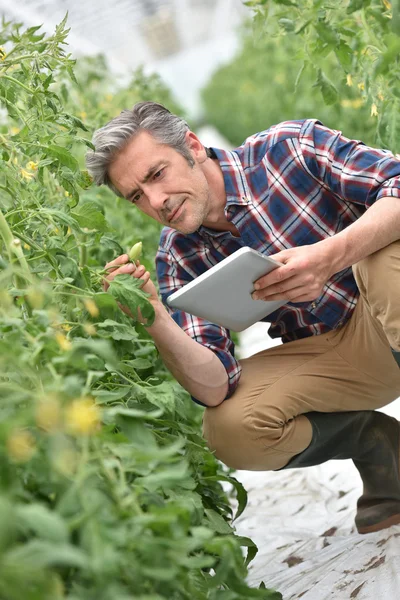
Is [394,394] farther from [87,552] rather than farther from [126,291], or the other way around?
[87,552]

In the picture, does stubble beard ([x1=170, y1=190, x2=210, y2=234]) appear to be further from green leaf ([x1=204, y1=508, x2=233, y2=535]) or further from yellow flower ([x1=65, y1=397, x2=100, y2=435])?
yellow flower ([x1=65, y1=397, x2=100, y2=435])

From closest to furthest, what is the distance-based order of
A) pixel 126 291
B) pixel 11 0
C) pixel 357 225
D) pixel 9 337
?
Answer: 1. pixel 9 337
2. pixel 126 291
3. pixel 357 225
4. pixel 11 0

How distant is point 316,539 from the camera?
6.70 feet

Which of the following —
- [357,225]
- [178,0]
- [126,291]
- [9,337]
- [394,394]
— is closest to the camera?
[9,337]

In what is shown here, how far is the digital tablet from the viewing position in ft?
5.29

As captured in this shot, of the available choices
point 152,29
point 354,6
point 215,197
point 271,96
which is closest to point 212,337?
point 215,197

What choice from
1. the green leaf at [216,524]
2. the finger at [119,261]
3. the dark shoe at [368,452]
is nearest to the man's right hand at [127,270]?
the finger at [119,261]

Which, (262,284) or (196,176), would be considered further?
(196,176)

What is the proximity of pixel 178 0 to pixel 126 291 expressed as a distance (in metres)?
11.5

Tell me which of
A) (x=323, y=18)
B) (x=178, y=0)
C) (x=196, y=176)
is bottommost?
(x=178, y=0)

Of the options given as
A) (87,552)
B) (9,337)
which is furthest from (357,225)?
(87,552)

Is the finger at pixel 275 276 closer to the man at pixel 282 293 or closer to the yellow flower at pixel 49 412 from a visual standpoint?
the man at pixel 282 293

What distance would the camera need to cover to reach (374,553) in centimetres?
175

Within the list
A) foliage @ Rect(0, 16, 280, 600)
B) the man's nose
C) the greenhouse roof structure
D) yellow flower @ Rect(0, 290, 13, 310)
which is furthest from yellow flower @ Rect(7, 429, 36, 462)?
the greenhouse roof structure
